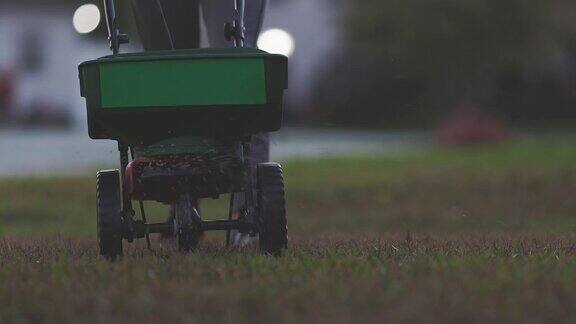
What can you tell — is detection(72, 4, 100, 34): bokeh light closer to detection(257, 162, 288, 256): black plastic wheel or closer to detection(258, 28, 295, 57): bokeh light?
detection(258, 28, 295, 57): bokeh light

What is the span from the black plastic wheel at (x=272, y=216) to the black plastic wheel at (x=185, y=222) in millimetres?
287

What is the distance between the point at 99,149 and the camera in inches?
867

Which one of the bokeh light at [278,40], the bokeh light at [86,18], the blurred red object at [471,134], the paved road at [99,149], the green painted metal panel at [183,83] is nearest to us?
the green painted metal panel at [183,83]

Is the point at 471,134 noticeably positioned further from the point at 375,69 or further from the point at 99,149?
the point at 99,149

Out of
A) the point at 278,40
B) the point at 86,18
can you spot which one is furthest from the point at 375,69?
the point at 86,18

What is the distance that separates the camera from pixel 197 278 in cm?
471

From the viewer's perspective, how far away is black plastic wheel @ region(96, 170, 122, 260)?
5.64m

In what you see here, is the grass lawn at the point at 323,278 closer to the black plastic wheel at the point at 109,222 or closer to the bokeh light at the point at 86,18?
the black plastic wheel at the point at 109,222

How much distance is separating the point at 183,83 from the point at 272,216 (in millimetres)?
720

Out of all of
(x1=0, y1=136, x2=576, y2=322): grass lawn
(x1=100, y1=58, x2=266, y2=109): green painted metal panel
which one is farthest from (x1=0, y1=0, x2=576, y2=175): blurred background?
(x1=100, y1=58, x2=266, y2=109): green painted metal panel

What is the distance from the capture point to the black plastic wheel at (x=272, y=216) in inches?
223

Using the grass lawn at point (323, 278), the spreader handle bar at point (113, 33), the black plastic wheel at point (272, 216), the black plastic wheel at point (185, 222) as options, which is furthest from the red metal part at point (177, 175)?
the spreader handle bar at point (113, 33)

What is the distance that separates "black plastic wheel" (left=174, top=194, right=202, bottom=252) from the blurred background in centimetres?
1665

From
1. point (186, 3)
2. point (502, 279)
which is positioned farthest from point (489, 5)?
point (502, 279)
